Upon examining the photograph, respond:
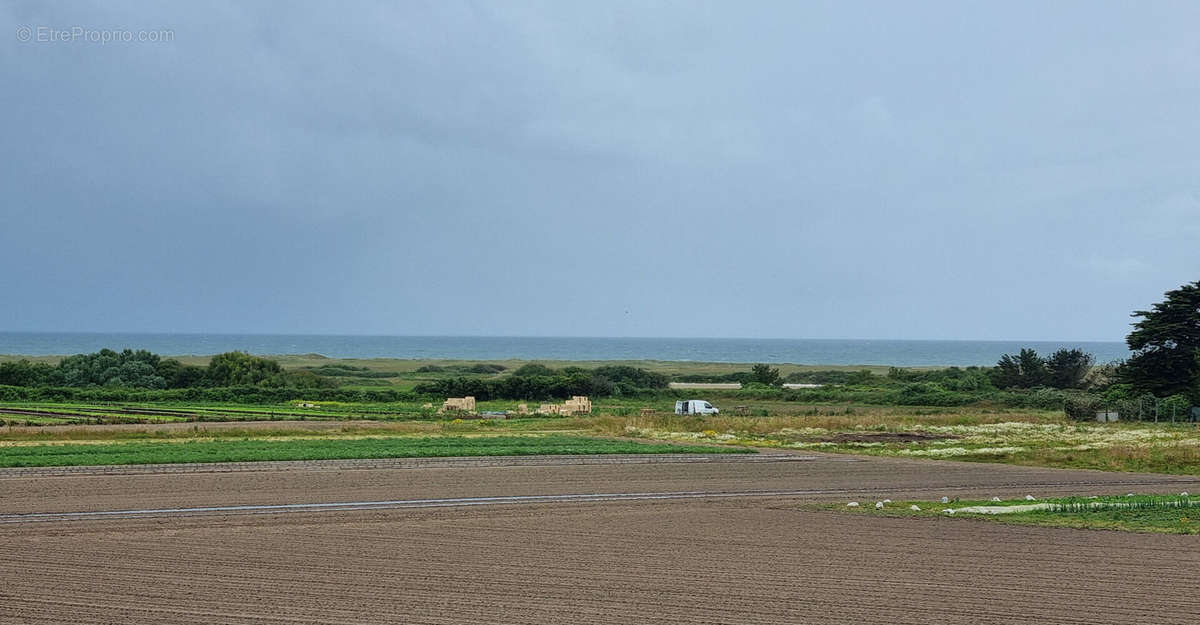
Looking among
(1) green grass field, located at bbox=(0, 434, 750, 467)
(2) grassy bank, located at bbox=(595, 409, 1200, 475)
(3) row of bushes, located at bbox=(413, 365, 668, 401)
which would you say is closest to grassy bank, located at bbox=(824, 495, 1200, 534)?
(2) grassy bank, located at bbox=(595, 409, 1200, 475)

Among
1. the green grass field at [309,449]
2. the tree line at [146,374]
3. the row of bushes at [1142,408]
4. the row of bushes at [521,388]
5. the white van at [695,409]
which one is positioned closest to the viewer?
the green grass field at [309,449]

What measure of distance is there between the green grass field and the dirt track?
629cm

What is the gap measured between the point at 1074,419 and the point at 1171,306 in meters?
12.8

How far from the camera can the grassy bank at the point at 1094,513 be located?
1926 centimetres

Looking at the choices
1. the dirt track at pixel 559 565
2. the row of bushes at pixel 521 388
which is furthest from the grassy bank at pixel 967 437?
the row of bushes at pixel 521 388

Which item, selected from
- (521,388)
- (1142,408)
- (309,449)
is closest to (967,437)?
(1142,408)

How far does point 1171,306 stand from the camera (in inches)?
2349

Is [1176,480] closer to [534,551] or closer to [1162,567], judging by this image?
[1162,567]

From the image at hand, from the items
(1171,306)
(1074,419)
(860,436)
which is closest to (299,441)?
(860,436)

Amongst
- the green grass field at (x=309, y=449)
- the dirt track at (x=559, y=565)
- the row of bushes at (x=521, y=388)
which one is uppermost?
the row of bushes at (x=521, y=388)

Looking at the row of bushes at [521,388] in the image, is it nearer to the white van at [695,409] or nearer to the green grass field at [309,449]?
the white van at [695,409]

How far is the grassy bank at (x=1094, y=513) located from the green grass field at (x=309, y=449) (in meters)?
14.5

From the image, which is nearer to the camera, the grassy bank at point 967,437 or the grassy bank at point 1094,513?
the grassy bank at point 1094,513

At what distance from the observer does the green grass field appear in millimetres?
30234
